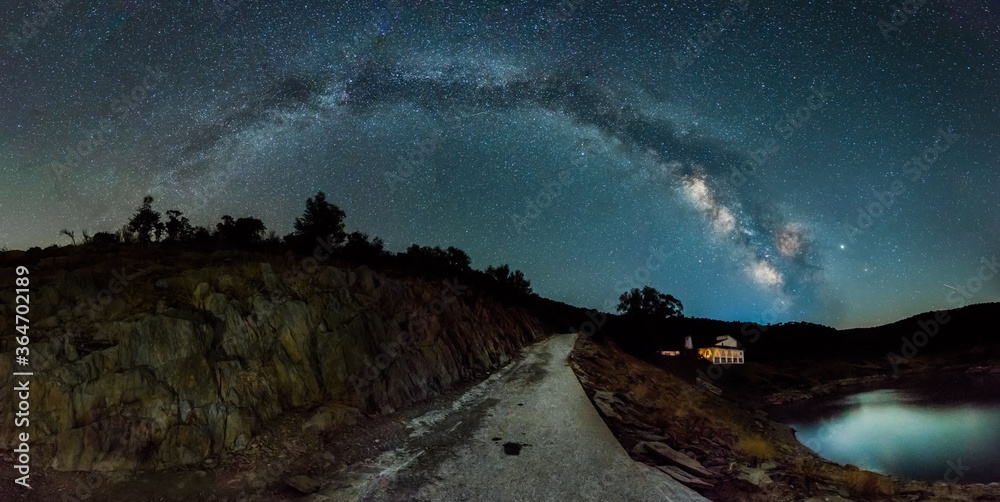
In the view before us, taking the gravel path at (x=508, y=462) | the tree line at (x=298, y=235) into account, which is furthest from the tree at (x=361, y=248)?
the gravel path at (x=508, y=462)

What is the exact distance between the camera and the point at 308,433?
40.0ft

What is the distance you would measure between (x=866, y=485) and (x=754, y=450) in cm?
427

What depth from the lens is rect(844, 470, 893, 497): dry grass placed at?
11.7 meters

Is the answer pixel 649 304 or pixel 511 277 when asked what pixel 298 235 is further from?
pixel 649 304

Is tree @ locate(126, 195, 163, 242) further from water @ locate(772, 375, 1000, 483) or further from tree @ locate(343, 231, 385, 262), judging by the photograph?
water @ locate(772, 375, 1000, 483)

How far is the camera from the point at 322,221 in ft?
99.4

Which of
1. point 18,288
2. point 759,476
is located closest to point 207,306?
point 18,288

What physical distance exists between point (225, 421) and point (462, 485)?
255 inches

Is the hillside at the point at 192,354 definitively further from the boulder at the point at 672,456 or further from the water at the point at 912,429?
the water at the point at 912,429

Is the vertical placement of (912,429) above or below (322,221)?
below

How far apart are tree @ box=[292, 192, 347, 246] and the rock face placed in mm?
12527

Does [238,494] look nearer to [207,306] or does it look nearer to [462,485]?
[462,485]

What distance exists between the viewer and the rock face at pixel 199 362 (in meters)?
9.87

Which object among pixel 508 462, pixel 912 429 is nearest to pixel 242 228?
pixel 508 462
